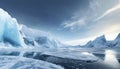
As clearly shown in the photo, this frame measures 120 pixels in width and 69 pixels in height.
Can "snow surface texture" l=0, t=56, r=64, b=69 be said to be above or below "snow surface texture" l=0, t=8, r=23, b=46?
below

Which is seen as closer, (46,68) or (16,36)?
(46,68)

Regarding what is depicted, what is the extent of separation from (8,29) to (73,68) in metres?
50.4

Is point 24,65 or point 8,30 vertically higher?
point 8,30

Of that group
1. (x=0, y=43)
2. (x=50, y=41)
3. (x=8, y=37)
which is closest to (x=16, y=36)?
(x=8, y=37)

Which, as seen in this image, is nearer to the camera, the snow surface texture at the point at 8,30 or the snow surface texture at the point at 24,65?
the snow surface texture at the point at 24,65

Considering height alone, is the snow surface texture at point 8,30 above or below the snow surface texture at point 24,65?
above

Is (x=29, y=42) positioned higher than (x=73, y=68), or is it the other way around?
(x=29, y=42)

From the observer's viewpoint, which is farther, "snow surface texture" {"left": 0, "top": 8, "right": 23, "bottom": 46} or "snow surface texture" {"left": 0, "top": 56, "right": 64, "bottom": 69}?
"snow surface texture" {"left": 0, "top": 8, "right": 23, "bottom": 46}

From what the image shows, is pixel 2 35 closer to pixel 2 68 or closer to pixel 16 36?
pixel 16 36

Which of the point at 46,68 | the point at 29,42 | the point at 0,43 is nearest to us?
the point at 46,68

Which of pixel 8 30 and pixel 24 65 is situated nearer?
pixel 24 65

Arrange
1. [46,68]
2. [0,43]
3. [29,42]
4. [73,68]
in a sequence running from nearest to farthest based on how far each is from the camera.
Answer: [46,68], [73,68], [0,43], [29,42]

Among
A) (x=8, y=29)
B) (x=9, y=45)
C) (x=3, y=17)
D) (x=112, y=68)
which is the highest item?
(x=3, y=17)

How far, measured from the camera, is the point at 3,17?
59812mm
